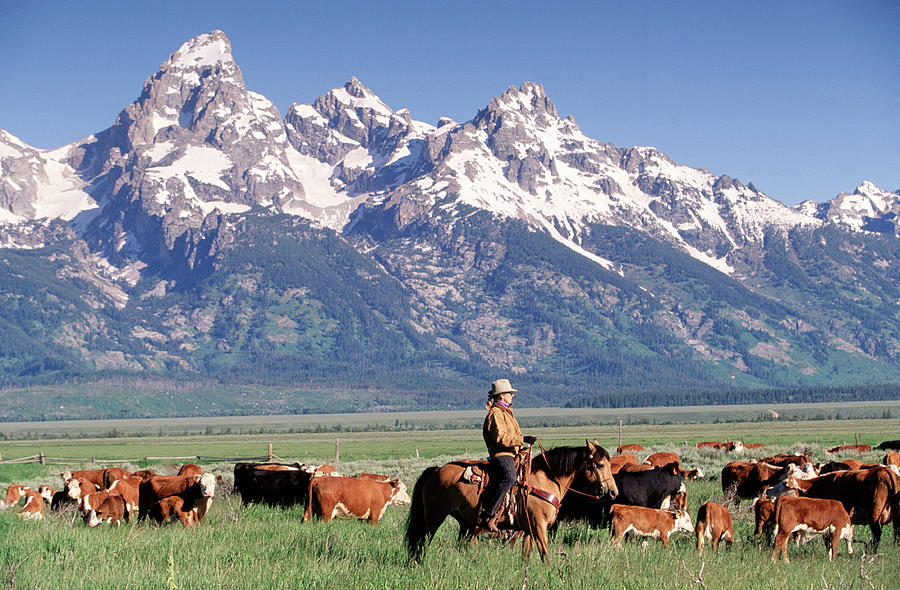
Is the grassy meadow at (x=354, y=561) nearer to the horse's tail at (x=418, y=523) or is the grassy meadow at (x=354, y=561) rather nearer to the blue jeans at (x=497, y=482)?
the horse's tail at (x=418, y=523)

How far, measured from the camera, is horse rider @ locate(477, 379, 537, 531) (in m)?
12.9

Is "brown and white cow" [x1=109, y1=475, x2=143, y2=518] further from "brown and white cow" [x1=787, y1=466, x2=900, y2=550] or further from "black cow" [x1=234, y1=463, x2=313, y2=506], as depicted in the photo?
"brown and white cow" [x1=787, y1=466, x2=900, y2=550]

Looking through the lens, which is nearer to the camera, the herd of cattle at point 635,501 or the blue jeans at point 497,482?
the blue jeans at point 497,482

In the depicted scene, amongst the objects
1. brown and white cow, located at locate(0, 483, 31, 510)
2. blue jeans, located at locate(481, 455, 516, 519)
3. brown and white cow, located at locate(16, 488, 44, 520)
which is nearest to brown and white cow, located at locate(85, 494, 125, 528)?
brown and white cow, located at locate(16, 488, 44, 520)

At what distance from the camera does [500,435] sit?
43.0ft

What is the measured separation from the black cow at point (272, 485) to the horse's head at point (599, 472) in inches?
366

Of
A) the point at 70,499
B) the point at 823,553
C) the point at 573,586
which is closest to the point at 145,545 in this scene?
the point at 573,586

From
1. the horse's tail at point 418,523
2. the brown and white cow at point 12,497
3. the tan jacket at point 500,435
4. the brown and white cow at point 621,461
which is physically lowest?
the brown and white cow at point 12,497

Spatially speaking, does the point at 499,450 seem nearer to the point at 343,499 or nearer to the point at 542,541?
the point at 542,541

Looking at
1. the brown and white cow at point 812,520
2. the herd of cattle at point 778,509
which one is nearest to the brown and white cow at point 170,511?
the herd of cattle at point 778,509

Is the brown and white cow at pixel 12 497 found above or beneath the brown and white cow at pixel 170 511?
beneath

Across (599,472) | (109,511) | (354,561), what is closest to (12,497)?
(109,511)

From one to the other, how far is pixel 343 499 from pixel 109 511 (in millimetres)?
4875

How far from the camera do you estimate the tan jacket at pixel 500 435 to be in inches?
517
